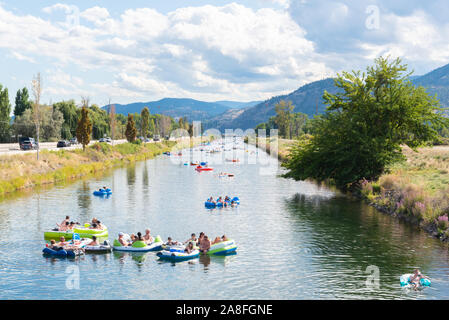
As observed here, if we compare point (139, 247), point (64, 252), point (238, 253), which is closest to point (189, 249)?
point (238, 253)

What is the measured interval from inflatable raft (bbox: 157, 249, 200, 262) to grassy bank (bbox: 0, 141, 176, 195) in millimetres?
34271

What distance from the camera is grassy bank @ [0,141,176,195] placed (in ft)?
199

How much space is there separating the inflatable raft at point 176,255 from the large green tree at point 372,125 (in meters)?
29.3

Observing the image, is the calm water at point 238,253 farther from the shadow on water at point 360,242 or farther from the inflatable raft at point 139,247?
the inflatable raft at point 139,247

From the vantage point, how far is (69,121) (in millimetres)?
135875

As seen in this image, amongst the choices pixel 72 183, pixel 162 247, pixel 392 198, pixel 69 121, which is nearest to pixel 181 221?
pixel 162 247

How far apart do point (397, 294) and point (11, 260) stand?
24771 mm

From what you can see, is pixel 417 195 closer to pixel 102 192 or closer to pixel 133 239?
pixel 133 239

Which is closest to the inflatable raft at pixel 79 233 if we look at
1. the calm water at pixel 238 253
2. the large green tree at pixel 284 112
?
the calm water at pixel 238 253

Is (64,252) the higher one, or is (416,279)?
(64,252)

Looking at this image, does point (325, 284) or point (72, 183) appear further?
point (72, 183)

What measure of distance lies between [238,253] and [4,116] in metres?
100

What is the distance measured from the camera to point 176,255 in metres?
30.5
